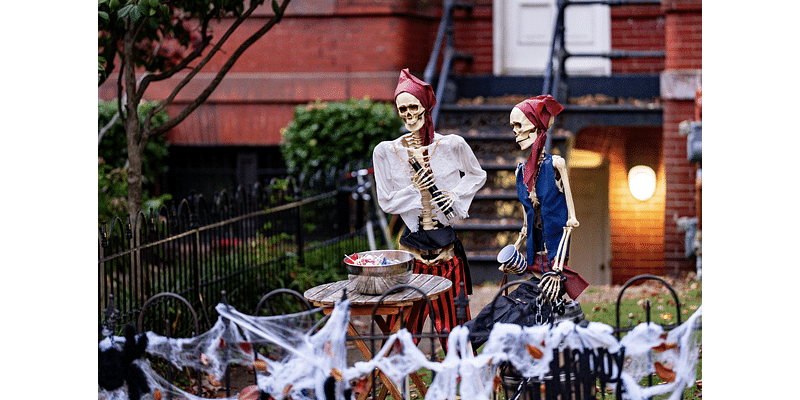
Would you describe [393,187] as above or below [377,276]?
above

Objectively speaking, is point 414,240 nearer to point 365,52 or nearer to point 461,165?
point 461,165

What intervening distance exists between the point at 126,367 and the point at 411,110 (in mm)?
2217

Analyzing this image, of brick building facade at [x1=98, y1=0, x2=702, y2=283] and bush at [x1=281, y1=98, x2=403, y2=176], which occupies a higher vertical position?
brick building facade at [x1=98, y1=0, x2=702, y2=283]

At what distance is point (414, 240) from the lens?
17.3 feet

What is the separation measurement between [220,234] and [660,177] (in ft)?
24.5

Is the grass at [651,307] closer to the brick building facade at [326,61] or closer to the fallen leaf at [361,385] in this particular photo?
the brick building facade at [326,61]

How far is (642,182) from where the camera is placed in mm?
11852

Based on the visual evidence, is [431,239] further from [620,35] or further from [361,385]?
[620,35]

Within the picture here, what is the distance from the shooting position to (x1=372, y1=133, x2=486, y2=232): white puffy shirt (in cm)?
522

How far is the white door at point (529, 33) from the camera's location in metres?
10.5

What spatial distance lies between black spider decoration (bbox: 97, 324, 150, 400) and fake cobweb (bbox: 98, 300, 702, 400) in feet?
1.63

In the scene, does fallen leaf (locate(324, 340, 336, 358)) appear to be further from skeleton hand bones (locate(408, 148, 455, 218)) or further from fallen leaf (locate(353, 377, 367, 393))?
skeleton hand bones (locate(408, 148, 455, 218))

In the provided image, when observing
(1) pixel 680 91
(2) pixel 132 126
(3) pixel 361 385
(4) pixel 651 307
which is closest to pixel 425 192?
(3) pixel 361 385

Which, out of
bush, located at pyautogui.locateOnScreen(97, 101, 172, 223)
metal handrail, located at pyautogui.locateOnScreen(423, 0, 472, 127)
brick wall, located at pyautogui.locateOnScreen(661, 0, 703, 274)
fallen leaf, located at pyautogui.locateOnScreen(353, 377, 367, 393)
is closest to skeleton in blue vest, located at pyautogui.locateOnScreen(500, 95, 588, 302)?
fallen leaf, located at pyautogui.locateOnScreen(353, 377, 367, 393)
